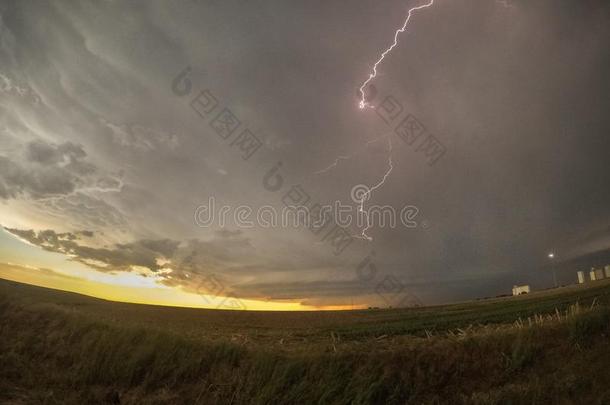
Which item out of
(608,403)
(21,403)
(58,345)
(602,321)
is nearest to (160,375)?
(21,403)

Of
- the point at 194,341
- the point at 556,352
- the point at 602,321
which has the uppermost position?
the point at 602,321

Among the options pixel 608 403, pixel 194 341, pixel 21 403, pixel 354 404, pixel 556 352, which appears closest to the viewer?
pixel 608 403

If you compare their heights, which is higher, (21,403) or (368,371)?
(368,371)

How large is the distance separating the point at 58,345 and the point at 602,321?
15516 millimetres

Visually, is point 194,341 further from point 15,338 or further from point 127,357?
point 15,338

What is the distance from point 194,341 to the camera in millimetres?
9742

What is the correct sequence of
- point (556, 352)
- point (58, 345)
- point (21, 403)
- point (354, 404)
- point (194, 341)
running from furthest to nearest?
point (58, 345)
point (194, 341)
point (556, 352)
point (21, 403)
point (354, 404)

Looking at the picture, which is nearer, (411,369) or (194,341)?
(411,369)

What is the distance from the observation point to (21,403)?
7.20 metres

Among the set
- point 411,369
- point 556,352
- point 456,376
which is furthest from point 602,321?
point 411,369

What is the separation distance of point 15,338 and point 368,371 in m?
11.9

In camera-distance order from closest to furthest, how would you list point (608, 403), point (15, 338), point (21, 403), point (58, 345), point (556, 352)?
point (608, 403)
point (21, 403)
point (556, 352)
point (58, 345)
point (15, 338)

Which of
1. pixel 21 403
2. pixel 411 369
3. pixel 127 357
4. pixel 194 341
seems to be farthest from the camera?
pixel 194 341

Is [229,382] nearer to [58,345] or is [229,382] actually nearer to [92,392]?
[92,392]
